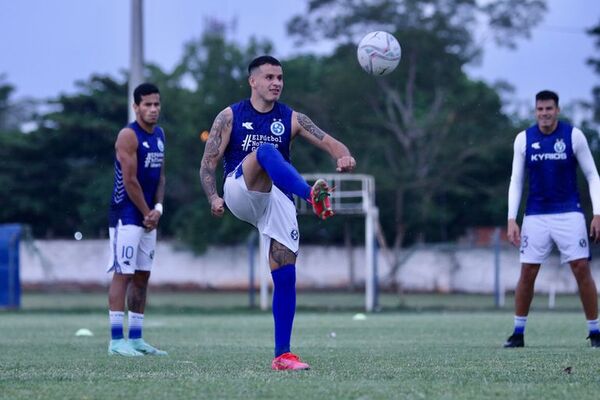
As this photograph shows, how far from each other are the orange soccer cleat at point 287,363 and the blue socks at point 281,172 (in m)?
1.13

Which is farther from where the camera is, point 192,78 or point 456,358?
point 192,78

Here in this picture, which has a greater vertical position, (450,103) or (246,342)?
(450,103)

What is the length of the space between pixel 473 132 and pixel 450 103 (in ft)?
5.10

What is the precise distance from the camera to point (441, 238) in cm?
4338

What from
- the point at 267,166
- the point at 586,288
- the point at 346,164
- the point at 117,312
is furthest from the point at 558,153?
the point at 117,312

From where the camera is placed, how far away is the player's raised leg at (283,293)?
7.92 m

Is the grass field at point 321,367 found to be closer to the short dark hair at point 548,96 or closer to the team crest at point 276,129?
the team crest at point 276,129

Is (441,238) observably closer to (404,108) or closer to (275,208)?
(404,108)

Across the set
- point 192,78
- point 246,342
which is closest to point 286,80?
point 192,78

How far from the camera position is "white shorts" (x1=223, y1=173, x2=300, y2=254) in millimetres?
8156

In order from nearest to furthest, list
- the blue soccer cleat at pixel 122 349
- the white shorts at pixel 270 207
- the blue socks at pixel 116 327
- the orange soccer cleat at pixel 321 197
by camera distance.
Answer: the orange soccer cleat at pixel 321 197, the white shorts at pixel 270 207, the blue soccer cleat at pixel 122 349, the blue socks at pixel 116 327

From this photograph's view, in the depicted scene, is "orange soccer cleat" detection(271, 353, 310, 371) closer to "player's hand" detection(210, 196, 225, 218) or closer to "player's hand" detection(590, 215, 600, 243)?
"player's hand" detection(210, 196, 225, 218)

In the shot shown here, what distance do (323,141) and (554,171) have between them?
3250 millimetres

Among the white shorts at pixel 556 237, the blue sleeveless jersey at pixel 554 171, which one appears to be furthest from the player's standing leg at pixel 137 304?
the blue sleeveless jersey at pixel 554 171
